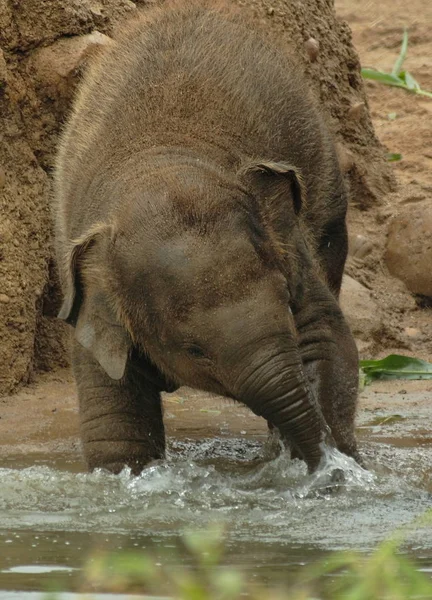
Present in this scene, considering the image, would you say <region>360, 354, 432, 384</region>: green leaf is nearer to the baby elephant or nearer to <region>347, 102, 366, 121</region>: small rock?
the baby elephant

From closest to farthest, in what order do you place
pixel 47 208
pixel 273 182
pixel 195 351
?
pixel 195 351, pixel 273 182, pixel 47 208

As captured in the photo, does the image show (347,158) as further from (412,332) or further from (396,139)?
(396,139)

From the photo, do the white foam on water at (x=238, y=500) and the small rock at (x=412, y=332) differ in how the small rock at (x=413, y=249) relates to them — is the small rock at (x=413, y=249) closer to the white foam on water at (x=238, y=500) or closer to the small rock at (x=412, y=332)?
the small rock at (x=412, y=332)

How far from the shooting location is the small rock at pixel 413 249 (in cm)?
1077

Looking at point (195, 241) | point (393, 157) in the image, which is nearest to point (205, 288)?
point (195, 241)

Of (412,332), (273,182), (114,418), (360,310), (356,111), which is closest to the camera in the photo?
(273,182)

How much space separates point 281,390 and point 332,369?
3.40 feet

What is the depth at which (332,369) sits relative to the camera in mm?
6980

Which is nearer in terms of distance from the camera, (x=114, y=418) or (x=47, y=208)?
(x=114, y=418)

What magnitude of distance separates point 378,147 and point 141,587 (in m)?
7.78

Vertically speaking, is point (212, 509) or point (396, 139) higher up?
point (396, 139)

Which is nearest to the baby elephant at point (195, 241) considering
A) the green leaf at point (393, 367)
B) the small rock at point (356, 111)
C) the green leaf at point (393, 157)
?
the green leaf at point (393, 367)

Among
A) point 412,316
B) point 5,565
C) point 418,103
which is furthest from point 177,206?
point 418,103

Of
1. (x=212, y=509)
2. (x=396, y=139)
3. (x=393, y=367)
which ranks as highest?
(x=396, y=139)
